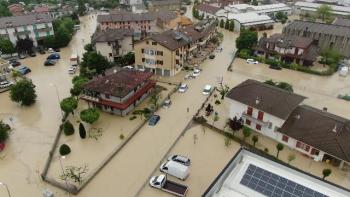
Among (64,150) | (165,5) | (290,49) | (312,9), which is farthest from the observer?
(165,5)

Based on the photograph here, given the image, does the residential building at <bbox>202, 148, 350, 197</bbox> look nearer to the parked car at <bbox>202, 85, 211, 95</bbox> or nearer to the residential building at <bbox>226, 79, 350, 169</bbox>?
A: the residential building at <bbox>226, 79, 350, 169</bbox>

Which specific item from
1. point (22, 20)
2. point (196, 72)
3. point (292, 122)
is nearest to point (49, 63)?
point (22, 20)

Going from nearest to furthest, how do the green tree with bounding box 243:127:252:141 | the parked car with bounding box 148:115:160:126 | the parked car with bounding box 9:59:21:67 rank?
1. the green tree with bounding box 243:127:252:141
2. the parked car with bounding box 148:115:160:126
3. the parked car with bounding box 9:59:21:67

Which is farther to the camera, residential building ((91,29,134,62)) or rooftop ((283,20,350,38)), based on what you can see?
rooftop ((283,20,350,38))

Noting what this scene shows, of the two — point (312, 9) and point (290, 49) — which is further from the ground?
point (312, 9)

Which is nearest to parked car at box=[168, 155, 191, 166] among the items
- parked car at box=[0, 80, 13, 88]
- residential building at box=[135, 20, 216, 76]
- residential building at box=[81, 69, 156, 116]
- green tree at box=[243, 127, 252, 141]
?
green tree at box=[243, 127, 252, 141]

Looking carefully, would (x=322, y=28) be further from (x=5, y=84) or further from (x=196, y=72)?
(x=5, y=84)
